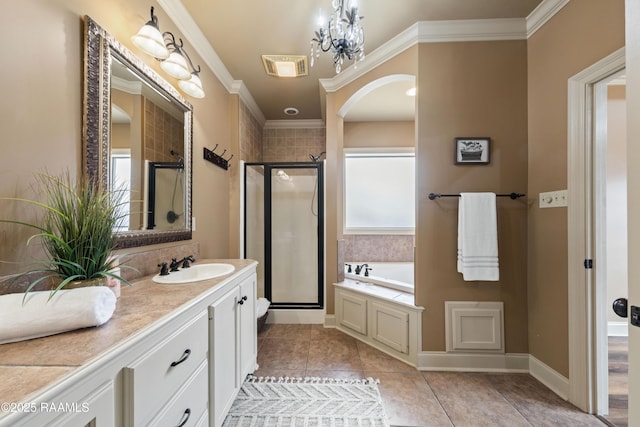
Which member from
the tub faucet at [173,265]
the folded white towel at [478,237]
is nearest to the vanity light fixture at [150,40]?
the tub faucet at [173,265]

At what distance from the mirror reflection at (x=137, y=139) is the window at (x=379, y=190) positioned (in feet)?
7.53

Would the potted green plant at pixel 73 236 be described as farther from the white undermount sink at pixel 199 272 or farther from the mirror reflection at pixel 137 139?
the white undermount sink at pixel 199 272

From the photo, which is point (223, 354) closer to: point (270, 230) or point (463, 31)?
point (270, 230)

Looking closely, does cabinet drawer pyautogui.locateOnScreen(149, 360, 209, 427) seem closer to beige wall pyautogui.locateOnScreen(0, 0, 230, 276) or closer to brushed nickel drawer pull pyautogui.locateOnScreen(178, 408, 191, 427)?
brushed nickel drawer pull pyautogui.locateOnScreen(178, 408, 191, 427)

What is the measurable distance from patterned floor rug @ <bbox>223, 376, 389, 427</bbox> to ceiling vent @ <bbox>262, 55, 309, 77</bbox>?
2.67 m

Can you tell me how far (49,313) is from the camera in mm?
687

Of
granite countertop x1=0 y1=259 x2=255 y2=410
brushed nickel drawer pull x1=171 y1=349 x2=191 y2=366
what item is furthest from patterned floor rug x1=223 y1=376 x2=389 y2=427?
granite countertop x1=0 y1=259 x2=255 y2=410

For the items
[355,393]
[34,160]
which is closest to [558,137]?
[355,393]

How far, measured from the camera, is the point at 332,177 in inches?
110

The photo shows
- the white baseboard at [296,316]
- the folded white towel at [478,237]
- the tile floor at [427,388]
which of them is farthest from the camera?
the white baseboard at [296,316]

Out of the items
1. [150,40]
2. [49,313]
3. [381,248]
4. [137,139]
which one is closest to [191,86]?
[150,40]

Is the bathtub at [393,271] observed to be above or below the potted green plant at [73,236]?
below

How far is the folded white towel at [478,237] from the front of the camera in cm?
192

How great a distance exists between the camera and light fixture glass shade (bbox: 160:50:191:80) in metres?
1.59
